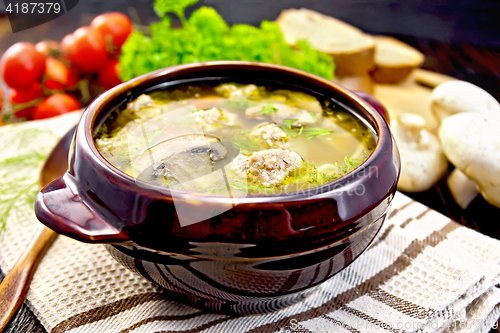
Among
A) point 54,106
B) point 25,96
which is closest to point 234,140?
point 54,106

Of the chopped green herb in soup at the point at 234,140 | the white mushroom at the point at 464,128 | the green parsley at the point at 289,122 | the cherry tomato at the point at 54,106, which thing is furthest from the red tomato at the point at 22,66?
the white mushroom at the point at 464,128

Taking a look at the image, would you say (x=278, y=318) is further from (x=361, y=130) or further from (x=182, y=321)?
(x=361, y=130)

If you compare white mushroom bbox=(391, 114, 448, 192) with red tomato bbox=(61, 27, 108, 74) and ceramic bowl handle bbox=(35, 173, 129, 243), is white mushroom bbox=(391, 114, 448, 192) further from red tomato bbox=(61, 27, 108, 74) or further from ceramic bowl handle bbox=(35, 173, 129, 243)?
red tomato bbox=(61, 27, 108, 74)

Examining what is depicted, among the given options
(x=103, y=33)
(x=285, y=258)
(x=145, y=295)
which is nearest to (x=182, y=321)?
(x=145, y=295)

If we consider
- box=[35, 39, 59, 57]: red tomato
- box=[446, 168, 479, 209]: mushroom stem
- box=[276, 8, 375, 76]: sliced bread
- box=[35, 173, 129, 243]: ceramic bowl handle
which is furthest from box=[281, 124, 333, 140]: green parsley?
box=[35, 39, 59, 57]: red tomato

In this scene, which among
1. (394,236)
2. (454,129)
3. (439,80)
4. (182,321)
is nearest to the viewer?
(182,321)
